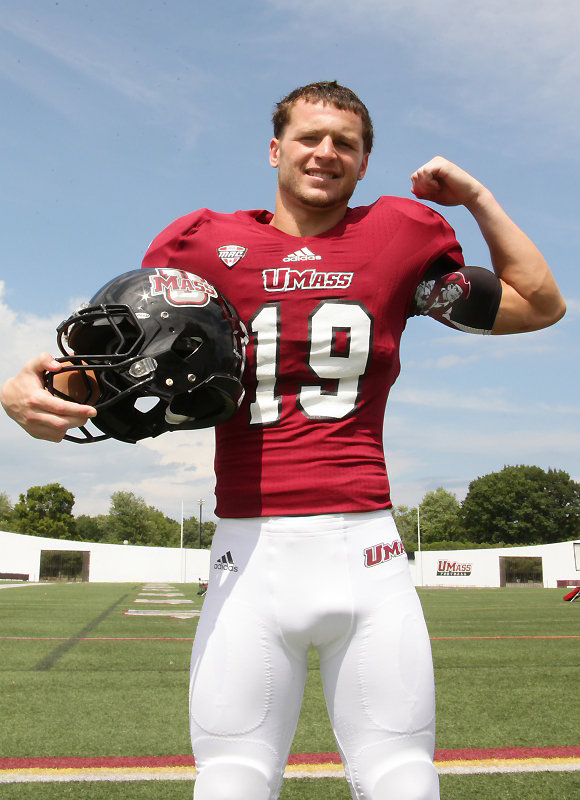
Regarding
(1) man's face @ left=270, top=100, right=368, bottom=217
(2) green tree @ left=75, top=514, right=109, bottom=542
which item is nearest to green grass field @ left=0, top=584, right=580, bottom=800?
(1) man's face @ left=270, top=100, right=368, bottom=217

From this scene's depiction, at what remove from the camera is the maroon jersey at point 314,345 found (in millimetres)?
1864

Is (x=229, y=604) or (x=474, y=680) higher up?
(x=229, y=604)

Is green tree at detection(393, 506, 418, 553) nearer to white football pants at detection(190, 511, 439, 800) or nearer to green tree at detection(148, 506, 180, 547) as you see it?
green tree at detection(148, 506, 180, 547)

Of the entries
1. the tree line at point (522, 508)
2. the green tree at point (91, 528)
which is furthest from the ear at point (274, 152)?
the green tree at point (91, 528)

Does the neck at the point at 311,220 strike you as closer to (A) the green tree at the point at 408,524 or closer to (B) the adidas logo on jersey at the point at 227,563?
(B) the adidas logo on jersey at the point at 227,563

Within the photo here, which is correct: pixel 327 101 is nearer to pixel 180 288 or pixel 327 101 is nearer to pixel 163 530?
pixel 180 288

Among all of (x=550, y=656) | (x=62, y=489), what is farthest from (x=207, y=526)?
(x=550, y=656)

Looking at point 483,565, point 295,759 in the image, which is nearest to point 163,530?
point 483,565

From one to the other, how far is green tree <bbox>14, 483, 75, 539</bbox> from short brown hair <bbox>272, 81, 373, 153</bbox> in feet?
223

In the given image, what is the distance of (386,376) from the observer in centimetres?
203

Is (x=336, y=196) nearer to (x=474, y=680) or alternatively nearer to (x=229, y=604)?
(x=229, y=604)

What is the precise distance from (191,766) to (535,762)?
180cm

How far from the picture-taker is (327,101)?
212 cm

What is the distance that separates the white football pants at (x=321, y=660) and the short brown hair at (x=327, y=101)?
45.2 inches
